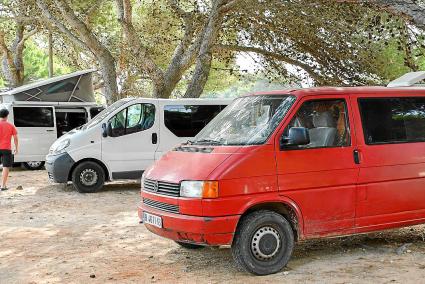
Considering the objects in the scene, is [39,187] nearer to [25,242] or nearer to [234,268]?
[25,242]

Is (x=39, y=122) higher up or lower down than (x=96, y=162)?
higher up

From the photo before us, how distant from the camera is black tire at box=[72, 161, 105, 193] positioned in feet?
39.3

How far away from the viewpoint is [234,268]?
5.93 meters

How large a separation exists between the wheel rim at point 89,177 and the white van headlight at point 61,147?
66 centimetres

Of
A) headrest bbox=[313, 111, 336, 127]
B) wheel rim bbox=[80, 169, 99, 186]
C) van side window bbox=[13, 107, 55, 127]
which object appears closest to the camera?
headrest bbox=[313, 111, 336, 127]

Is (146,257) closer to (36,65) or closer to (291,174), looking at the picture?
(291,174)

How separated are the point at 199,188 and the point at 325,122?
170cm

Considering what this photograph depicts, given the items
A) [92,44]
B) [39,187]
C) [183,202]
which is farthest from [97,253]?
[92,44]

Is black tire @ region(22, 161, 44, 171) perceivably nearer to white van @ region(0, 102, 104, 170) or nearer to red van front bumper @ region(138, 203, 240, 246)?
white van @ region(0, 102, 104, 170)

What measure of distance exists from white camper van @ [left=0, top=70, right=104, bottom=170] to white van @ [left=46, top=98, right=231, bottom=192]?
4.36 metres

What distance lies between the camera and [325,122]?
6.13 metres

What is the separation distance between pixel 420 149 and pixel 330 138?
123cm

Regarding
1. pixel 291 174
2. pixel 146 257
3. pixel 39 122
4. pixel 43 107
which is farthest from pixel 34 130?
pixel 291 174

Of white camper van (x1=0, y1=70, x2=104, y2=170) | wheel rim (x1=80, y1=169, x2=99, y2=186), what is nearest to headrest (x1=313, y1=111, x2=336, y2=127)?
wheel rim (x1=80, y1=169, x2=99, y2=186)
